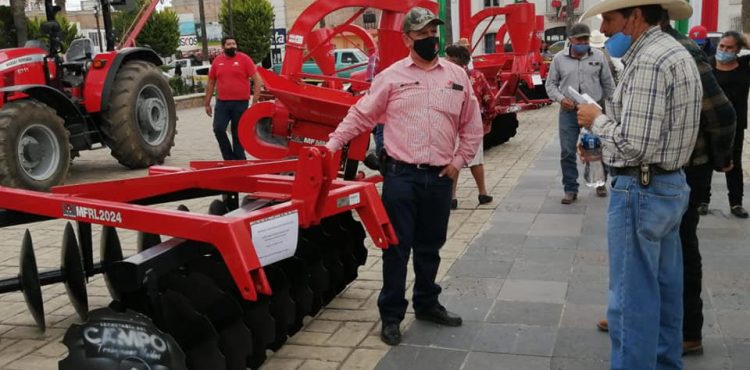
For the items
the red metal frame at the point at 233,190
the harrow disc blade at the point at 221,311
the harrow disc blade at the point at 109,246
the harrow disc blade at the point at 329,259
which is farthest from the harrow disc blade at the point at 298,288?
the harrow disc blade at the point at 109,246

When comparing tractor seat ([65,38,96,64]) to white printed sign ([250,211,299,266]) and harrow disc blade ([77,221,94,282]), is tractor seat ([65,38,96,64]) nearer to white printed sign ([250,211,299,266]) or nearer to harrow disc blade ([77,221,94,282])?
harrow disc blade ([77,221,94,282])

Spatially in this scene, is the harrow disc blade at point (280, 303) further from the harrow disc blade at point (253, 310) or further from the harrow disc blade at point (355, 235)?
the harrow disc blade at point (355, 235)

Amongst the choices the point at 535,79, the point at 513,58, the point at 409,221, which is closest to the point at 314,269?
the point at 409,221

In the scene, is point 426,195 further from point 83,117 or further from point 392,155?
point 83,117

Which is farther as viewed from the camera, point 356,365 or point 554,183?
point 554,183

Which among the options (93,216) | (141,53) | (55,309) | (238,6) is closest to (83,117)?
(141,53)

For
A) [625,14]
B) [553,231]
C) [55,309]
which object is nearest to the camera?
[625,14]

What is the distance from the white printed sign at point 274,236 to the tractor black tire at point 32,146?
6.02 meters

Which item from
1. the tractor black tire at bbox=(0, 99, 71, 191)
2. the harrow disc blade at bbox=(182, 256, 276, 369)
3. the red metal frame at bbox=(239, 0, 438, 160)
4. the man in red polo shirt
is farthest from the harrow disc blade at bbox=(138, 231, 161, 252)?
the man in red polo shirt

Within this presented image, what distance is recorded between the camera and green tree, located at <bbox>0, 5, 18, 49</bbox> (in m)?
21.3

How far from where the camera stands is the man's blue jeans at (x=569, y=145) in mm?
7652

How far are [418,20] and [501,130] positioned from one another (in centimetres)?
826

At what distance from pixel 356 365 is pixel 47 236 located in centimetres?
418

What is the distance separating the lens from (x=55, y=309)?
16.7 ft
